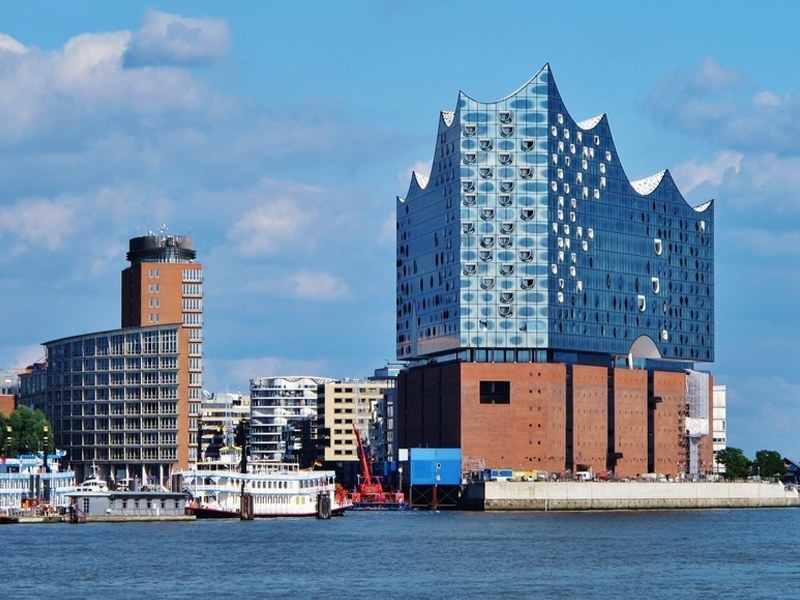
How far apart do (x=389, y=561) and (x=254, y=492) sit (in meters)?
60.6

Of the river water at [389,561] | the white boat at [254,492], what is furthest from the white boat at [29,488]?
the white boat at [254,492]

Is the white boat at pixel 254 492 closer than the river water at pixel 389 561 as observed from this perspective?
No

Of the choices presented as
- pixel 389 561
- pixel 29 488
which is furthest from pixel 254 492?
pixel 389 561

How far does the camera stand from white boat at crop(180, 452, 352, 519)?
18612cm

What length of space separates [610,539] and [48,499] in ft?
213

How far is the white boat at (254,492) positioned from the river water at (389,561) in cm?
→ 557

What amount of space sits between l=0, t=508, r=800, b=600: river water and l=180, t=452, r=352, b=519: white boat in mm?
5572

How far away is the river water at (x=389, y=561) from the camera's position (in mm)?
108125

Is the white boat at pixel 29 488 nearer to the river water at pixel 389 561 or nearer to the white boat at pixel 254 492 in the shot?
the river water at pixel 389 561

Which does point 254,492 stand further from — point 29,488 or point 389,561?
point 389,561

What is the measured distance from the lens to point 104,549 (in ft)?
454

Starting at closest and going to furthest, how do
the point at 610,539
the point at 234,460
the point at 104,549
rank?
the point at 104,549, the point at 610,539, the point at 234,460

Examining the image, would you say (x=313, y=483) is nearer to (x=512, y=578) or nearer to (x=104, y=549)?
(x=104, y=549)

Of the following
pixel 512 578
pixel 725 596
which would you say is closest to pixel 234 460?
pixel 512 578
